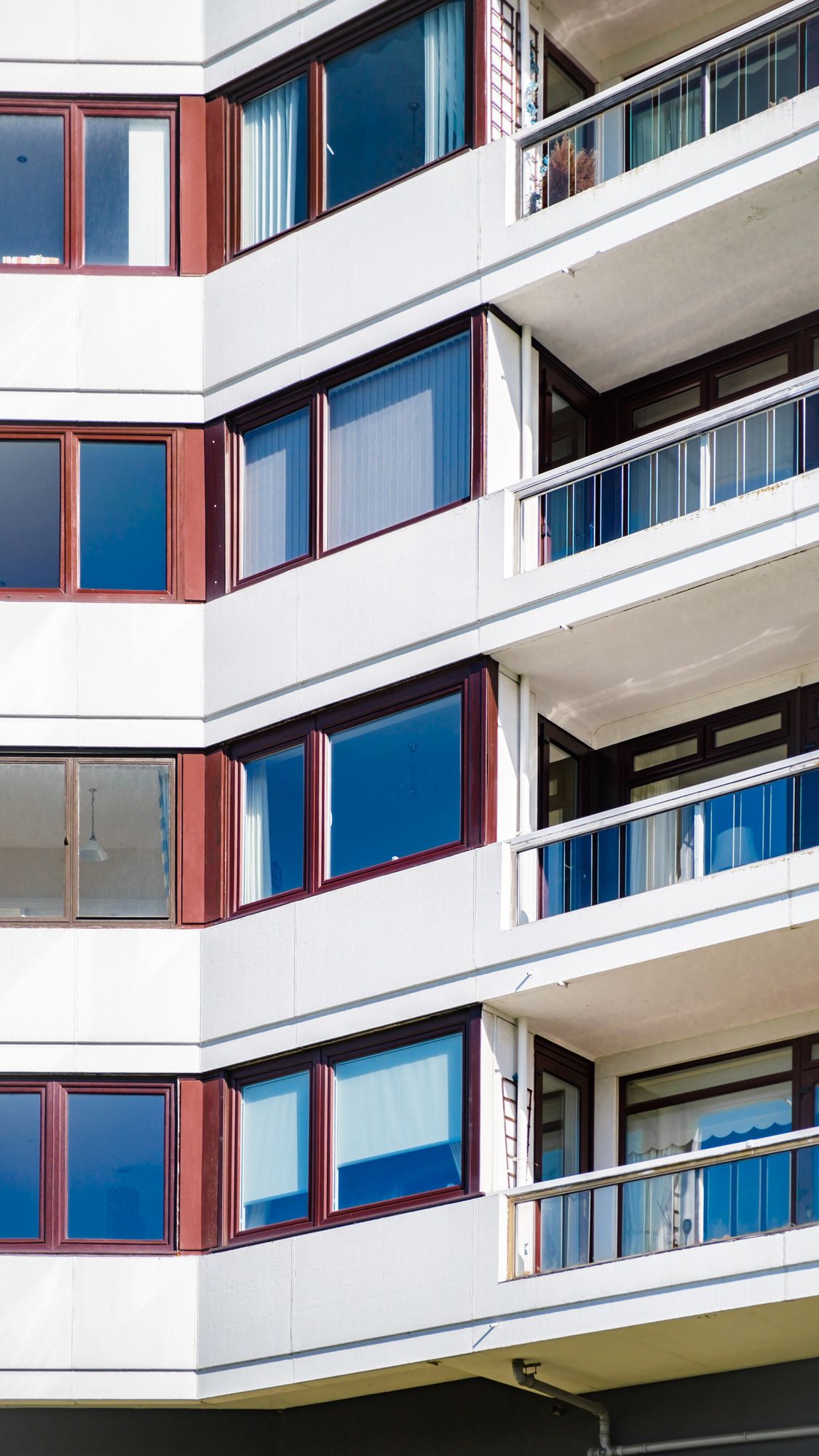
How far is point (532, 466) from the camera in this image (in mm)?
21969

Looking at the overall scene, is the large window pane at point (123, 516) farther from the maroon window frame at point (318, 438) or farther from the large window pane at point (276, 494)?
the large window pane at point (276, 494)

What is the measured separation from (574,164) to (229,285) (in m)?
3.92

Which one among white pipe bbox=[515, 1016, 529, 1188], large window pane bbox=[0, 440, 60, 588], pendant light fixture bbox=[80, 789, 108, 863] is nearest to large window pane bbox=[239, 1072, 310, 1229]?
white pipe bbox=[515, 1016, 529, 1188]

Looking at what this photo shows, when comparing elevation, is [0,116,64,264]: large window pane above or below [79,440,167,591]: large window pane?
above

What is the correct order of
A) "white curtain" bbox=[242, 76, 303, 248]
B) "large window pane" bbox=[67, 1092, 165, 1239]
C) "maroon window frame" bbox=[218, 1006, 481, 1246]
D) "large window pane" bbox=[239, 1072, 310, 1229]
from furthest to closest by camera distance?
"white curtain" bbox=[242, 76, 303, 248] → "large window pane" bbox=[67, 1092, 165, 1239] → "large window pane" bbox=[239, 1072, 310, 1229] → "maroon window frame" bbox=[218, 1006, 481, 1246]

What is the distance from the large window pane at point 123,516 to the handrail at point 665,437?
13.3 ft

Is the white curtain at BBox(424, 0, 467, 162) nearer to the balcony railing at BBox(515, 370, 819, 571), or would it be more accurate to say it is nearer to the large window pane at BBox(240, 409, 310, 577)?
the large window pane at BBox(240, 409, 310, 577)

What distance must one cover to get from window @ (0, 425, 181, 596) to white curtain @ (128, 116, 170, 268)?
2.05 m

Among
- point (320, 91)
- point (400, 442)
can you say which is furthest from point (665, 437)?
point (320, 91)

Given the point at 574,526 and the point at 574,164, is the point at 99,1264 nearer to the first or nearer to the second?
the point at 574,526

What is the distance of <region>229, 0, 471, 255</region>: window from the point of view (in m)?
22.7

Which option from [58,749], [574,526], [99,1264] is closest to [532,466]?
[574,526]

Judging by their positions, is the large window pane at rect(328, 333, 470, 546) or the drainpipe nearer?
the drainpipe

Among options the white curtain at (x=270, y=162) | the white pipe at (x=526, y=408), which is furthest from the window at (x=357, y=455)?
the white curtain at (x=270, y=162)
